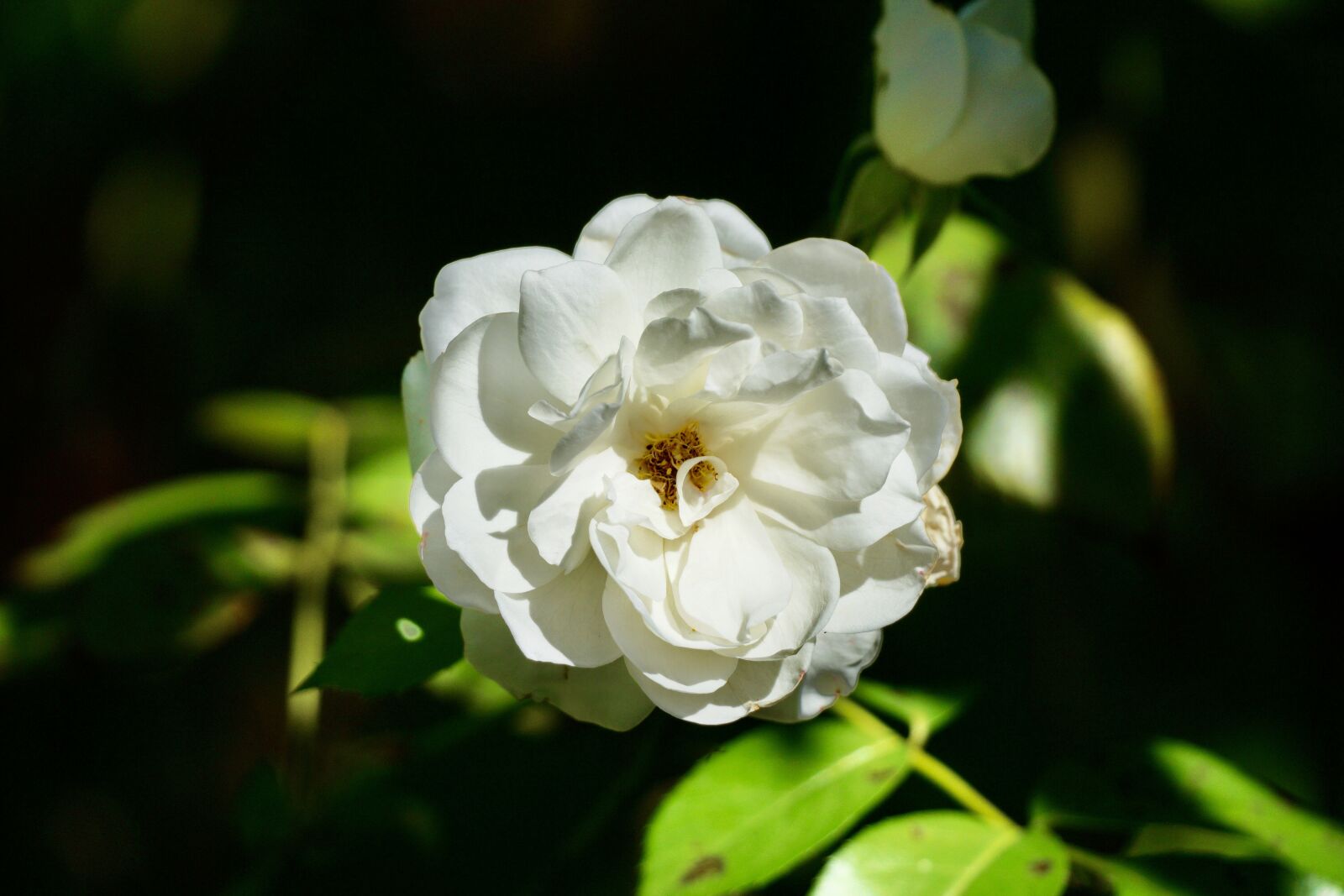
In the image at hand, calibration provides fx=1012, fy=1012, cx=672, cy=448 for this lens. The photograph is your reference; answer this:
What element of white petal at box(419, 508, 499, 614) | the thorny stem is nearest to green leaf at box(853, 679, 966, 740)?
white petal at box(419, 508, 499, 614)

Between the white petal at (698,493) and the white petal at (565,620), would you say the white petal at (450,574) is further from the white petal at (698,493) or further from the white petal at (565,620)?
the white petal at (698,493)

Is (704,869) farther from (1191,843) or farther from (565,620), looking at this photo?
(1191,843)

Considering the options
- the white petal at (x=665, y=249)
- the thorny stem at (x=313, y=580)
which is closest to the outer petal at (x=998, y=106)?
the white petal at (x=665, y=249)

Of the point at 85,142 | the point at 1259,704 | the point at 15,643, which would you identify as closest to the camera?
the point at 15,643

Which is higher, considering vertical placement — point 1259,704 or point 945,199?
point 945,199

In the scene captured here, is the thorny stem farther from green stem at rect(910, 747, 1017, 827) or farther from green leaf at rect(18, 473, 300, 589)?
green stem at rect(910, 747, 1017, 827)

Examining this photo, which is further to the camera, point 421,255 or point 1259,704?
point 421,255

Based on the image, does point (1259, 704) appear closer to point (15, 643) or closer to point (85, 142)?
point (15, 643)

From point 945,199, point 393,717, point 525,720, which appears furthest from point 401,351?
point 945,199
